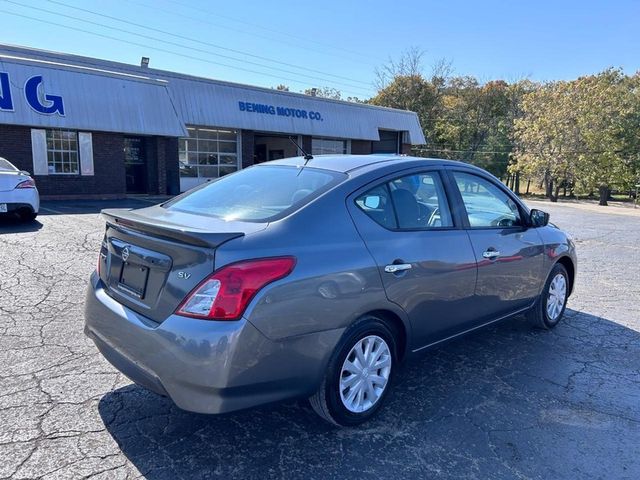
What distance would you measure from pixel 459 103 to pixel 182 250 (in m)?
49.0

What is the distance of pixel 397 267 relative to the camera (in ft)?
9.75

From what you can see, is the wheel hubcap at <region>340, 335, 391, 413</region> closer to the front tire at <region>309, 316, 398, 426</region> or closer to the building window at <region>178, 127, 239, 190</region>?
the front tire at <region>309, 316, 398, 426</region>

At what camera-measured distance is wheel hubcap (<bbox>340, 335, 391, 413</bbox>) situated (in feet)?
9.29

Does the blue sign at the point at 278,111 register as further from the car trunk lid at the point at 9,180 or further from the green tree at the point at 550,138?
the green tree at the point at 550,138

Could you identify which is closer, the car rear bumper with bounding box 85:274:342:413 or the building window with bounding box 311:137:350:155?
the car rear bumper with bounding box 85:274:342:413

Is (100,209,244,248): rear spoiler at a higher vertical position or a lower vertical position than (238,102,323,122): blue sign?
lower

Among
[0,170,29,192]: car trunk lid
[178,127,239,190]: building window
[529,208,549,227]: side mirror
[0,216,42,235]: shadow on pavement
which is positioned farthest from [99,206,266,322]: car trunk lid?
[178,127,239,190]: building window

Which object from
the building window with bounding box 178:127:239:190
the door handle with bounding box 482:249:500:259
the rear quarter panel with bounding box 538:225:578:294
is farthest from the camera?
the building window with bounding box 178:127:239:190

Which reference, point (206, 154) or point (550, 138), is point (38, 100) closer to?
point (206, 154)

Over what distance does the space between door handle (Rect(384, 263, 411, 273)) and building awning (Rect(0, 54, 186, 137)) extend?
16241 millimetres

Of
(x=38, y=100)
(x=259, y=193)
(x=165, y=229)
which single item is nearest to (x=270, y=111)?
(x=38, y=100)

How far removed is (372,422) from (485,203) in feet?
7.23

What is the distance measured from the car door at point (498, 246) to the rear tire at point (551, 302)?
0.24m

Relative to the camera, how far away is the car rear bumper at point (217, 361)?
2311 millimetres
